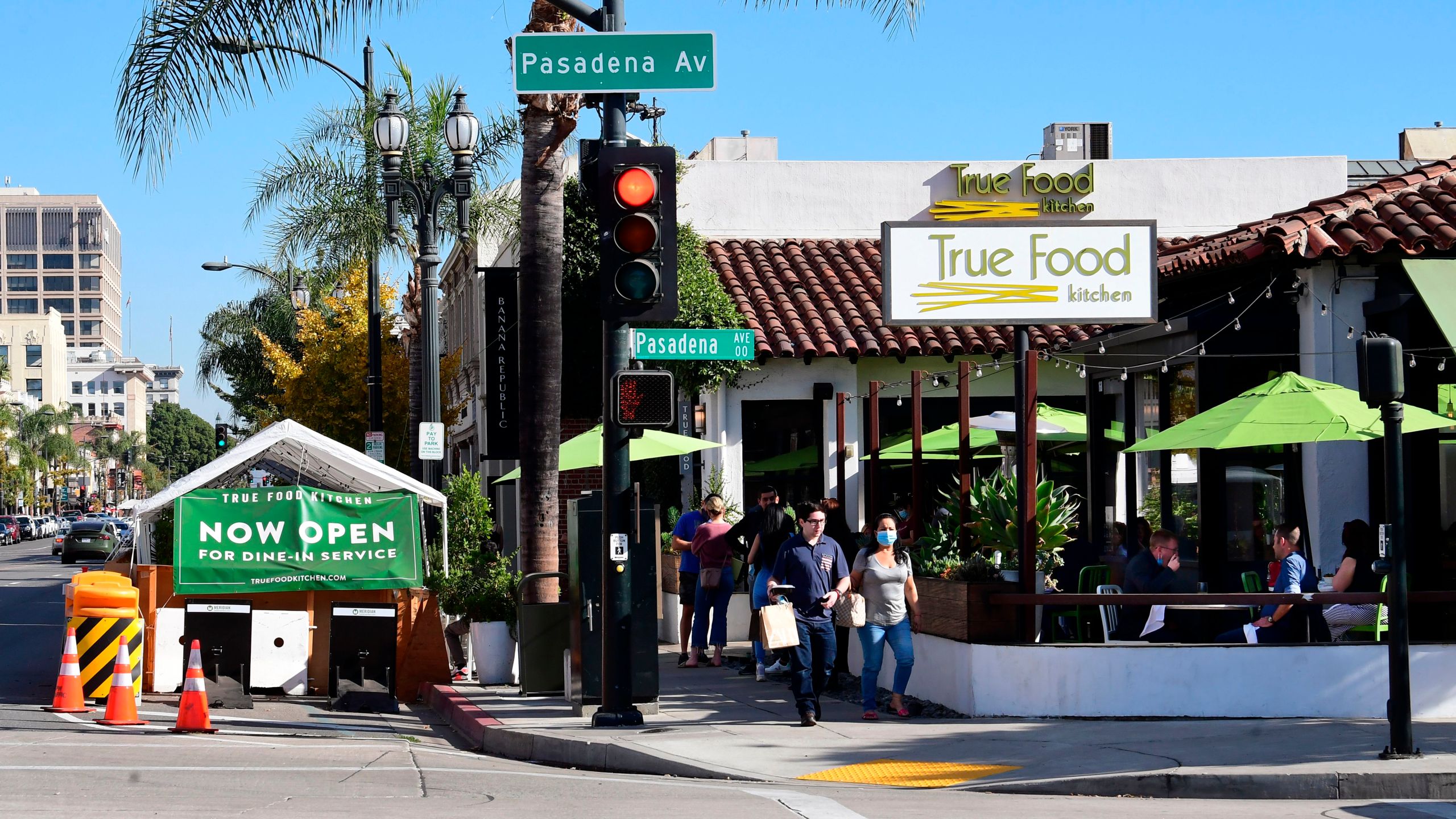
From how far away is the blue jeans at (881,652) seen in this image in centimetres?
1239

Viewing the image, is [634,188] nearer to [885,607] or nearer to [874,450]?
[885,607]

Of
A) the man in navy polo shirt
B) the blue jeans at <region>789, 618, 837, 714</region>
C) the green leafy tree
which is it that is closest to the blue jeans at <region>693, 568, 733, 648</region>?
the blue jeans at <region>789, 618, 837, 714</region>

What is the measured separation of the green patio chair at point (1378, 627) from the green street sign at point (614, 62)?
6.74 meters

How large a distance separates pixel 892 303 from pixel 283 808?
653 centimetres

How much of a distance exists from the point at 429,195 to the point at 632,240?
936 centimetres

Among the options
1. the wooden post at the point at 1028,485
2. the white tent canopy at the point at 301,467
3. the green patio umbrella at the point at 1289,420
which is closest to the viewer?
the wooden post at the point at 1028,485

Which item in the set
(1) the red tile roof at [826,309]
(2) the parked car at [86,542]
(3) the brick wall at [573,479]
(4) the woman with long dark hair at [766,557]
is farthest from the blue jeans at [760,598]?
(2) the parked car at [86,542]

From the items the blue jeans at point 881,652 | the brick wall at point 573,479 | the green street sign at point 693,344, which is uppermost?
the green street sign at point 693,344

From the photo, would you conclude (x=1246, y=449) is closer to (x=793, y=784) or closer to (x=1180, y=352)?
(x=1180, y=352)

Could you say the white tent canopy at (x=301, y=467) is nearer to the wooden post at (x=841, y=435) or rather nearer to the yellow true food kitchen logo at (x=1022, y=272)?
the wooden post at (x=841, y=435)

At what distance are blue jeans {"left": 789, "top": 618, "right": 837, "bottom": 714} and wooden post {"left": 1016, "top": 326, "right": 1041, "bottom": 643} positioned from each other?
1.57m

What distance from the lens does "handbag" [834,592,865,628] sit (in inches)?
488

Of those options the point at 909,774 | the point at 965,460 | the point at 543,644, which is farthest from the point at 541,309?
the point at 909,774

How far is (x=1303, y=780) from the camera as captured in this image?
30.4ft
